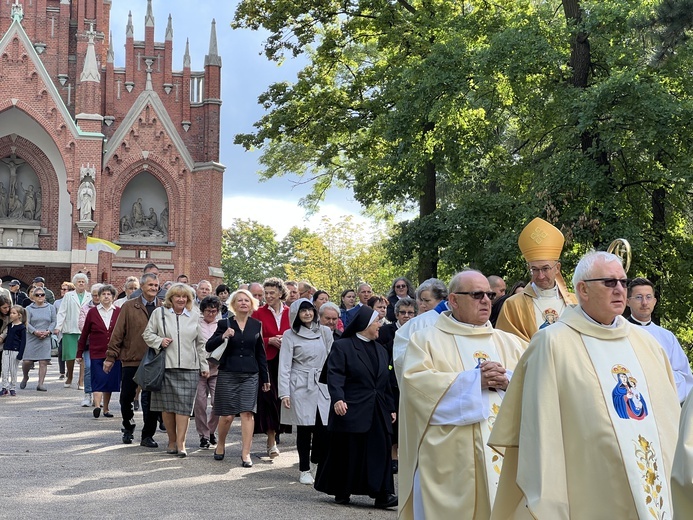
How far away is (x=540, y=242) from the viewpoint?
893 cm

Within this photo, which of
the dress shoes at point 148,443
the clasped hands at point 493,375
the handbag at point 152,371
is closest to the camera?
the clasped hands at point 493,375


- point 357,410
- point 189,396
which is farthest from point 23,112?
point 357,410

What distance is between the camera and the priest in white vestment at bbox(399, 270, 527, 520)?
633 centimetres

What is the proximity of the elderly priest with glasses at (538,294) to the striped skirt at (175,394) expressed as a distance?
4.79 metres

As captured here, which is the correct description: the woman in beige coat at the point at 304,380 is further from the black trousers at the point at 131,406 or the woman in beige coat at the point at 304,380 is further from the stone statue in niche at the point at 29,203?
the stone statue in niche at the point at 29,203

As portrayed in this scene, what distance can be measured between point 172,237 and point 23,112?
7.43 meters

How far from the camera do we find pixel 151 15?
43062 mm

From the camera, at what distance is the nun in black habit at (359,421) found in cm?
986

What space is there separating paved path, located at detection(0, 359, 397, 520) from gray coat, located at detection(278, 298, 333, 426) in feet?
2.22

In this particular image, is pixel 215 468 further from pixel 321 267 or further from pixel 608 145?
pixel 321 267

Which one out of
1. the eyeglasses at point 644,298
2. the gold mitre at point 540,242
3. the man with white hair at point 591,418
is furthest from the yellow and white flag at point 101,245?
the man with white hair at point 591,418

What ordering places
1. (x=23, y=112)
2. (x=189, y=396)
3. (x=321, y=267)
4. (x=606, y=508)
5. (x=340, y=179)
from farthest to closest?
(x=321, y=267) < (x=23, y=112) < (x=340, y=179) < (x=189, y=396) < (x=606, y=508)

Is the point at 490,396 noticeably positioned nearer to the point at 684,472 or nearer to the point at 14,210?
the point at 684,472

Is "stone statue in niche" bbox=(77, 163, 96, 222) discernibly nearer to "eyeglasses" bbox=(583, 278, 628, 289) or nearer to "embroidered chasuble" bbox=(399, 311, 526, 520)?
"embroidered chasuble" bbox=(399, 311, 526, 520)
